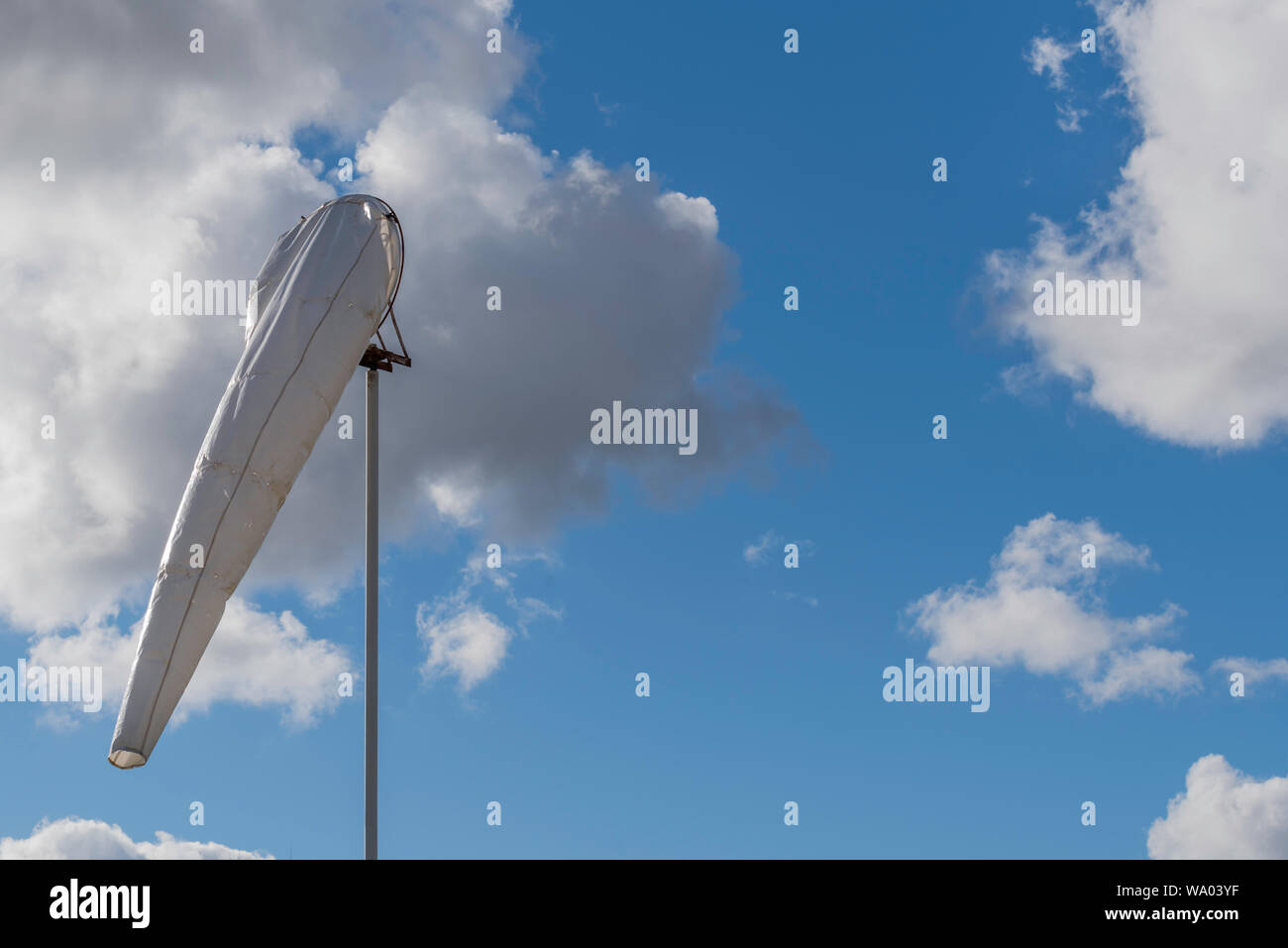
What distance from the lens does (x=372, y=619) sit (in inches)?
1341

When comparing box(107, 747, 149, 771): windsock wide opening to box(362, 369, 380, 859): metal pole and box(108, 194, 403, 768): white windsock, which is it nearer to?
box(108, 194, 403, 768): white windsock

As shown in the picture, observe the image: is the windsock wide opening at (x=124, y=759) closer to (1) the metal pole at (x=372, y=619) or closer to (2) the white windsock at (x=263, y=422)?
(2) the white windsock at (x=263, y=422)

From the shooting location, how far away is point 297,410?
33406 millimetres

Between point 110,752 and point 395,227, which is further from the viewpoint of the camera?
point 395,227

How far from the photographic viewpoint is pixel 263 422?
33062mm

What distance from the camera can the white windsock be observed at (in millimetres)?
30312

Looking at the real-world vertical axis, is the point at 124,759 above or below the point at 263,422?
below

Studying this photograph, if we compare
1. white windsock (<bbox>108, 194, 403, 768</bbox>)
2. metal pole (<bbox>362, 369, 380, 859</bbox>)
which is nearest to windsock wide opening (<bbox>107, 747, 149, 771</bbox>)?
white windsock (<bbox>108, 194, 403, 768</bbox>)

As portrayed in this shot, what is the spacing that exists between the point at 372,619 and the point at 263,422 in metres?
6.01

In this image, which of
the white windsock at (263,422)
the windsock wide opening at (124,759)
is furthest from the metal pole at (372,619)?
the windsock wide opening at (124,759)

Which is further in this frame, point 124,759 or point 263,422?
point 263,422
